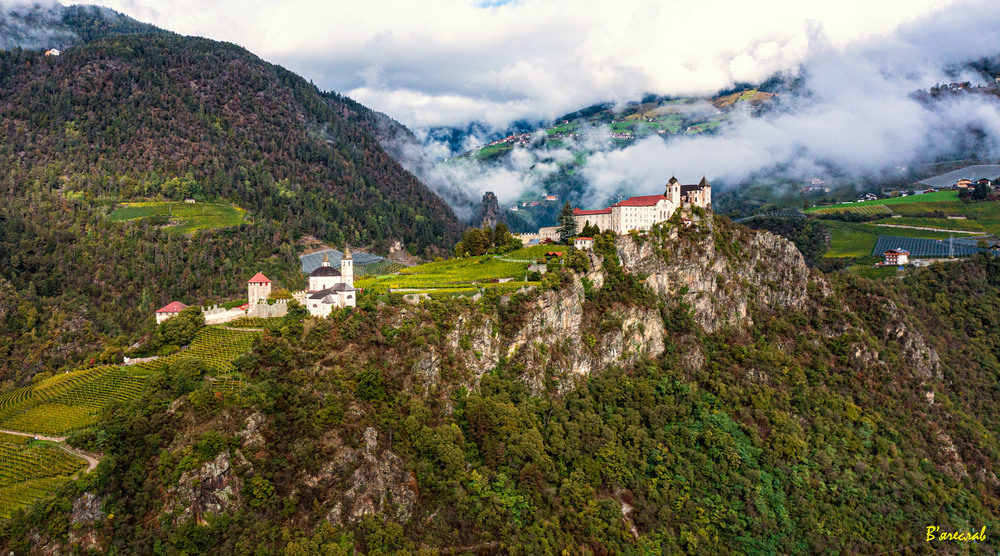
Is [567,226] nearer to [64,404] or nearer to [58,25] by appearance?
[64,404]

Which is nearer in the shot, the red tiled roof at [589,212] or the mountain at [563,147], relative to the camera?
the red tiled roof at [589,212]

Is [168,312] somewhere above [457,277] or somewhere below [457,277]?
below

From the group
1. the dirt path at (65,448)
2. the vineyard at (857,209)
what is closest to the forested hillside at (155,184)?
the dirt path at (65,448)

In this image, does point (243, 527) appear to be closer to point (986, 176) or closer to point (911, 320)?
point (911, 320)

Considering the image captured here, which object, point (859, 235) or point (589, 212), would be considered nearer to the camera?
point (589, 212)

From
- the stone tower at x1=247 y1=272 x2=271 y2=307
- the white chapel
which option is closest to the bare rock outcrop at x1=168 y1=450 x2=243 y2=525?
the white chapel

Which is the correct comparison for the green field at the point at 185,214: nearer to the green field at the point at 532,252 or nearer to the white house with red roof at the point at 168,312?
the white house with red roof at the point at 168,312

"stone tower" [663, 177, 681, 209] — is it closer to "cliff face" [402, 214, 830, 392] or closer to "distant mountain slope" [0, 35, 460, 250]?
"cliff face" [402, 214, 830, 392]

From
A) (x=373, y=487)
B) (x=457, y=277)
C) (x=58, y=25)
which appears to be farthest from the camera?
(x=58, y=25)

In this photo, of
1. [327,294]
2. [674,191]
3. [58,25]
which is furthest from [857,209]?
[58,25]
